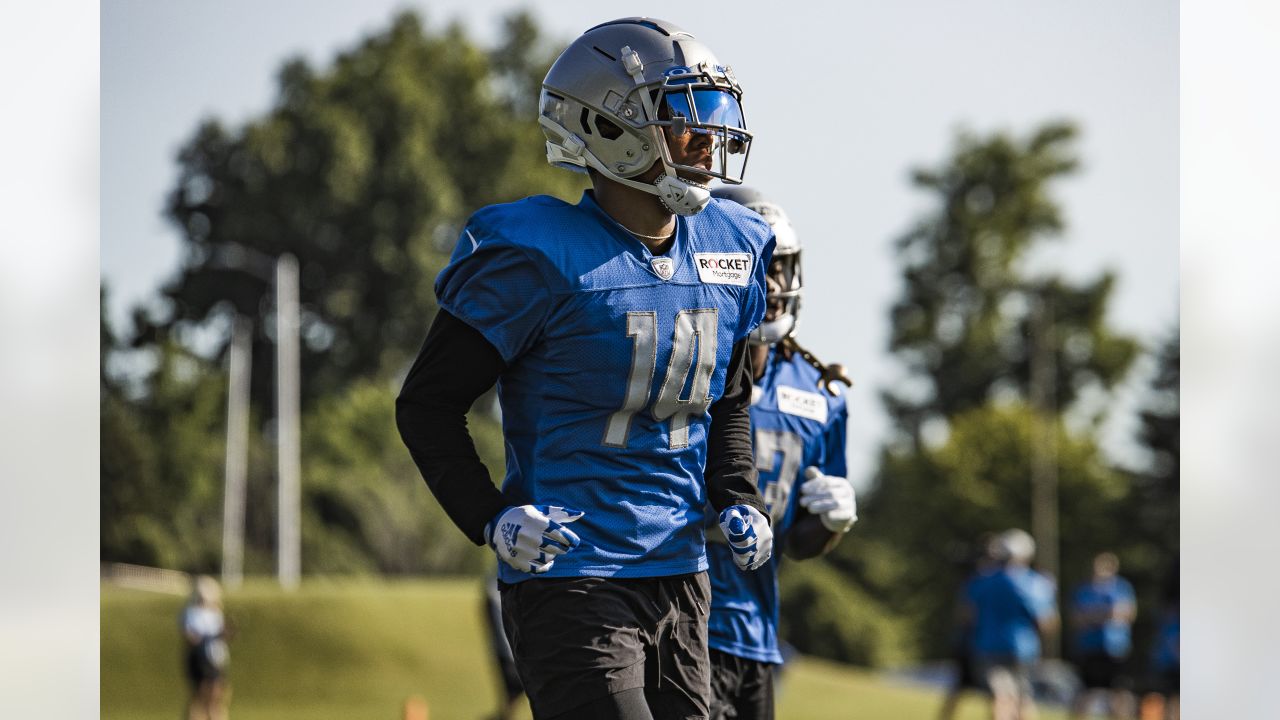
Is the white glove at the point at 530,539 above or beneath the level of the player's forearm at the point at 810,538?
above

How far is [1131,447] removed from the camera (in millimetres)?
32750

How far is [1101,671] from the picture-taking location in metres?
13.4

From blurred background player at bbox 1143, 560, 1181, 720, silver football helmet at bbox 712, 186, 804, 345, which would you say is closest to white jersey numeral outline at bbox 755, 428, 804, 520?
silver football helmet at bbox 712, 186, 804, 345

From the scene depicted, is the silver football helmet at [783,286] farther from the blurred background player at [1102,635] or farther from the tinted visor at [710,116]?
the blurred background player at [1102,635]

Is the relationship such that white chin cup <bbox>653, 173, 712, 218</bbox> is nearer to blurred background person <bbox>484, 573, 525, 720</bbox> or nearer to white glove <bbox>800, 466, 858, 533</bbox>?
white glove <bbox>800, 466, 858, 533</bbox>

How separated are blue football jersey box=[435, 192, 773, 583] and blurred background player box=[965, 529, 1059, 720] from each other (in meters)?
8.73

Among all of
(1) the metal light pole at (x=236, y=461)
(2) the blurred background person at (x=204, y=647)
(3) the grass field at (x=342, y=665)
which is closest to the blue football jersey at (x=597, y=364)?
(2) the blurred background person at (x=204, y=647)

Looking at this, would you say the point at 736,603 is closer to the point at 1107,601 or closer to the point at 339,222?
the point at 1107,601

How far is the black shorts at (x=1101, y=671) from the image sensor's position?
1337cm

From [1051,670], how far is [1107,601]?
16.2 meters

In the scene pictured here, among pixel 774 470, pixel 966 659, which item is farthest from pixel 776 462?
pixel 966 659

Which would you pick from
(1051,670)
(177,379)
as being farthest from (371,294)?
(1051,670)

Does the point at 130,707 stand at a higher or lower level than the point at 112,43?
lower
